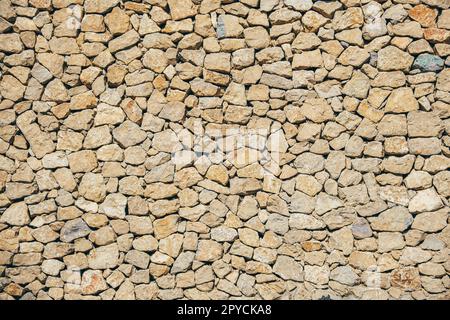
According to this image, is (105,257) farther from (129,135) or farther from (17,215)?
(129,135)

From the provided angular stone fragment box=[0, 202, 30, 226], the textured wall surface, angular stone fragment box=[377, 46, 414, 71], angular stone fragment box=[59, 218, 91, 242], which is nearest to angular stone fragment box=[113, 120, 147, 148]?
the textured wall surface

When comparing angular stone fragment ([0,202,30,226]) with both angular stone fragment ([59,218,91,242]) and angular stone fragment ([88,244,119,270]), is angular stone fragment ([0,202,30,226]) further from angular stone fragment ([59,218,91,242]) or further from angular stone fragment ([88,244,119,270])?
angular stone fragment ([88,244,119,270])

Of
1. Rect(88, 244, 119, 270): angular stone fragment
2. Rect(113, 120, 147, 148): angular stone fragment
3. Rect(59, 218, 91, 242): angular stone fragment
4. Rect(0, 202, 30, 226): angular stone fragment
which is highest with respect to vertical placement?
Rect(113, 120, 147, 148): angular stone fragment

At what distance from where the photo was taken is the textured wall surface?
3.59m

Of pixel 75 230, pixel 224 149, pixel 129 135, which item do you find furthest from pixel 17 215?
pixel 224 149

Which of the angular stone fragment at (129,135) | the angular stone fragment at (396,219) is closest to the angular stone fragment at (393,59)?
the angular stone fragment at (396,219)

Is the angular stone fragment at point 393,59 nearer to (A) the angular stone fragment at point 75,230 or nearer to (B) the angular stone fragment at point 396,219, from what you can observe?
(B) the angular stone fragment at point 396,219

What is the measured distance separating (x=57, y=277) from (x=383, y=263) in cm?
307

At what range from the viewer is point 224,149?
3715 mm

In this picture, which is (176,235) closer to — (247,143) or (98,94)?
(247,143)

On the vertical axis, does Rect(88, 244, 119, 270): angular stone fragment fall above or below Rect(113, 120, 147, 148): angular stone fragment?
below

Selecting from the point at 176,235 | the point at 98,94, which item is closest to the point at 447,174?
the point at 176,235

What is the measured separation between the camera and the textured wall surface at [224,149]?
3.59 meters
